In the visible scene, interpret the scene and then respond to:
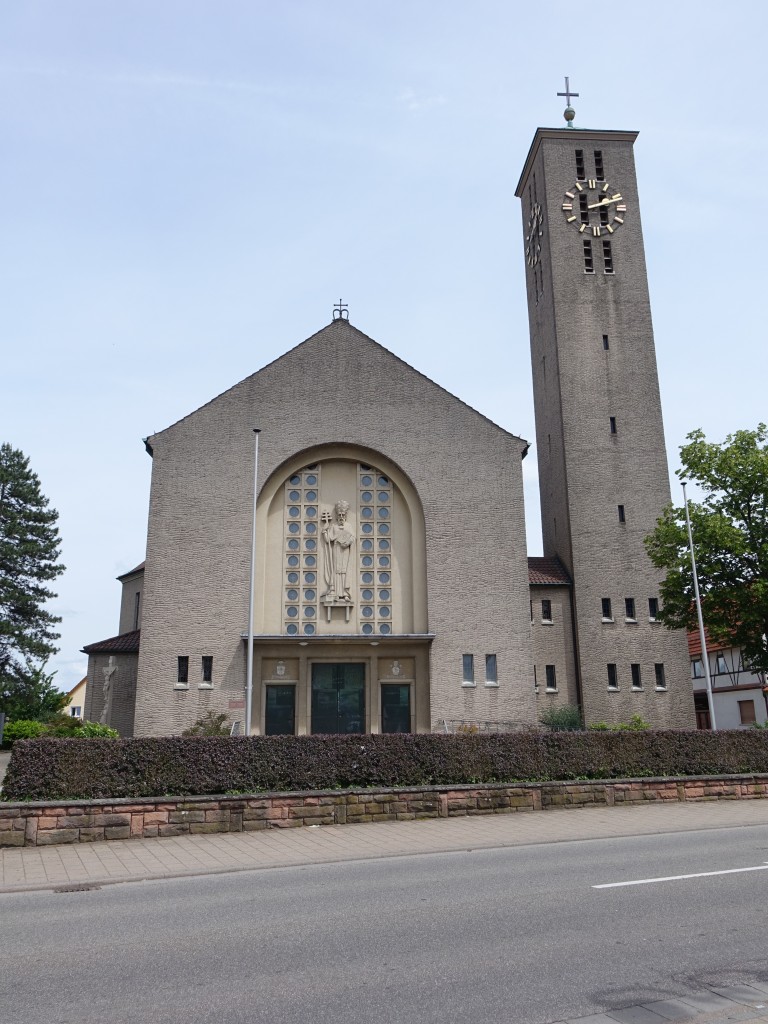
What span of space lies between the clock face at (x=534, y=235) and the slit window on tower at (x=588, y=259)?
8.20 ft

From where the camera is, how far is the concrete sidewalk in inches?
452

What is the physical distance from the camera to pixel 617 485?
36.2 m

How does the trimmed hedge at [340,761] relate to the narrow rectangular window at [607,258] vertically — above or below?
below

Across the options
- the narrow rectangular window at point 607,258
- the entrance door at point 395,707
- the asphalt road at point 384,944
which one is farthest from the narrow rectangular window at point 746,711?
the asphalt road at point 384,944

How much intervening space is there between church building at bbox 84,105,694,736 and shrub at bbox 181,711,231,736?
1.60ft

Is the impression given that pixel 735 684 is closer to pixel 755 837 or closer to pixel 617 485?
pixel 617 485

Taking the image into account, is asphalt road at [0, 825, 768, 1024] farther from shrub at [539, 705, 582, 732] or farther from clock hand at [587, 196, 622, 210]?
clock hand at [587, 196, 622, 210]

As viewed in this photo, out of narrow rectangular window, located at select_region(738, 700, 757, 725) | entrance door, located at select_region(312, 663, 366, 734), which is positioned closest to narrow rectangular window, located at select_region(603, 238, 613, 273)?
entrance door, located at select_region(312, 663, 366, 734)

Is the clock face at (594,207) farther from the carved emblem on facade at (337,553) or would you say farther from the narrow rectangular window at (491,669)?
the narrow rectangular window at (491,669)

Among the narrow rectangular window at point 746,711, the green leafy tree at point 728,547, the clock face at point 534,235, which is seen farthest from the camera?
the narrow rectangular window at point 746,711

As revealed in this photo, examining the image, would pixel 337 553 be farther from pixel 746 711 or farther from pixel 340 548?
pixel 746 711

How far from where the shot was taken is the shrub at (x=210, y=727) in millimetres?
28234

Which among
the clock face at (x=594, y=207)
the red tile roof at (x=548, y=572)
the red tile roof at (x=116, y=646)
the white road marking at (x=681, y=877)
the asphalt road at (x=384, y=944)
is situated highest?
the clock face at (x=594, y=207)

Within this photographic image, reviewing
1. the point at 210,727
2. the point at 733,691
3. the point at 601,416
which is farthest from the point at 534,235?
the point at 210,727
